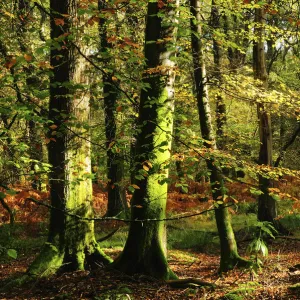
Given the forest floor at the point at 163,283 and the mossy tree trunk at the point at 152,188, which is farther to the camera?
the mossy tree trunk at the point at 152,188

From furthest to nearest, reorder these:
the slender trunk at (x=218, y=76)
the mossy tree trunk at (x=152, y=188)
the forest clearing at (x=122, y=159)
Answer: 1. the slender trunk at (x=218, y=76)
2. the mossy tree trunk at (x=152, y=188)
3. the forest clearing at (x=122, y=159)

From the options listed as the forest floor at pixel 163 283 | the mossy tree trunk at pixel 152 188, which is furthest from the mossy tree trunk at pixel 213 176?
the mossy tree trunk at pixel 152 188

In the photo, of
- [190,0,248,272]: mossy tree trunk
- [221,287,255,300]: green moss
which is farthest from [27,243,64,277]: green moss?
[190,0,248,272]: mossy tree trunk

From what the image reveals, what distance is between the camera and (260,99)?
7.79 meters

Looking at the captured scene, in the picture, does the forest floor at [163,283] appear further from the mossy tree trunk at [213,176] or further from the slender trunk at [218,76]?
the slender trunk at [218,76]

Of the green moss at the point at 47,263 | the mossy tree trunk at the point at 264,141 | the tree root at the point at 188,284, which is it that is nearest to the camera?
the tree root at the point at 188,284

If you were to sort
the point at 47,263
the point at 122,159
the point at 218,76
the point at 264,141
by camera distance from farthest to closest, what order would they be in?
the point at 264,141 < the point at 218,76 < the point at 47,263 < the point at 122,159

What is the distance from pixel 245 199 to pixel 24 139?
11.9m

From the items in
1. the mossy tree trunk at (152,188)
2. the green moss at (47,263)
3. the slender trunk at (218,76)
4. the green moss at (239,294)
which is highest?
the slender trunk at (218,76)

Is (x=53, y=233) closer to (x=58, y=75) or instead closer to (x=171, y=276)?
(x=171, y=276)

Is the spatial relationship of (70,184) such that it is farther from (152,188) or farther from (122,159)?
(122,159)

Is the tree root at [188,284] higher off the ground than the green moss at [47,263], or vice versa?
the green moss at [47,263]

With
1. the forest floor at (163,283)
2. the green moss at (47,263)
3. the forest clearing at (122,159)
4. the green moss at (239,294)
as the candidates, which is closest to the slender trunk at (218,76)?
the forest clearing at (122,159)

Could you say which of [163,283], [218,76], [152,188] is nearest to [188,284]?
[163,283]
